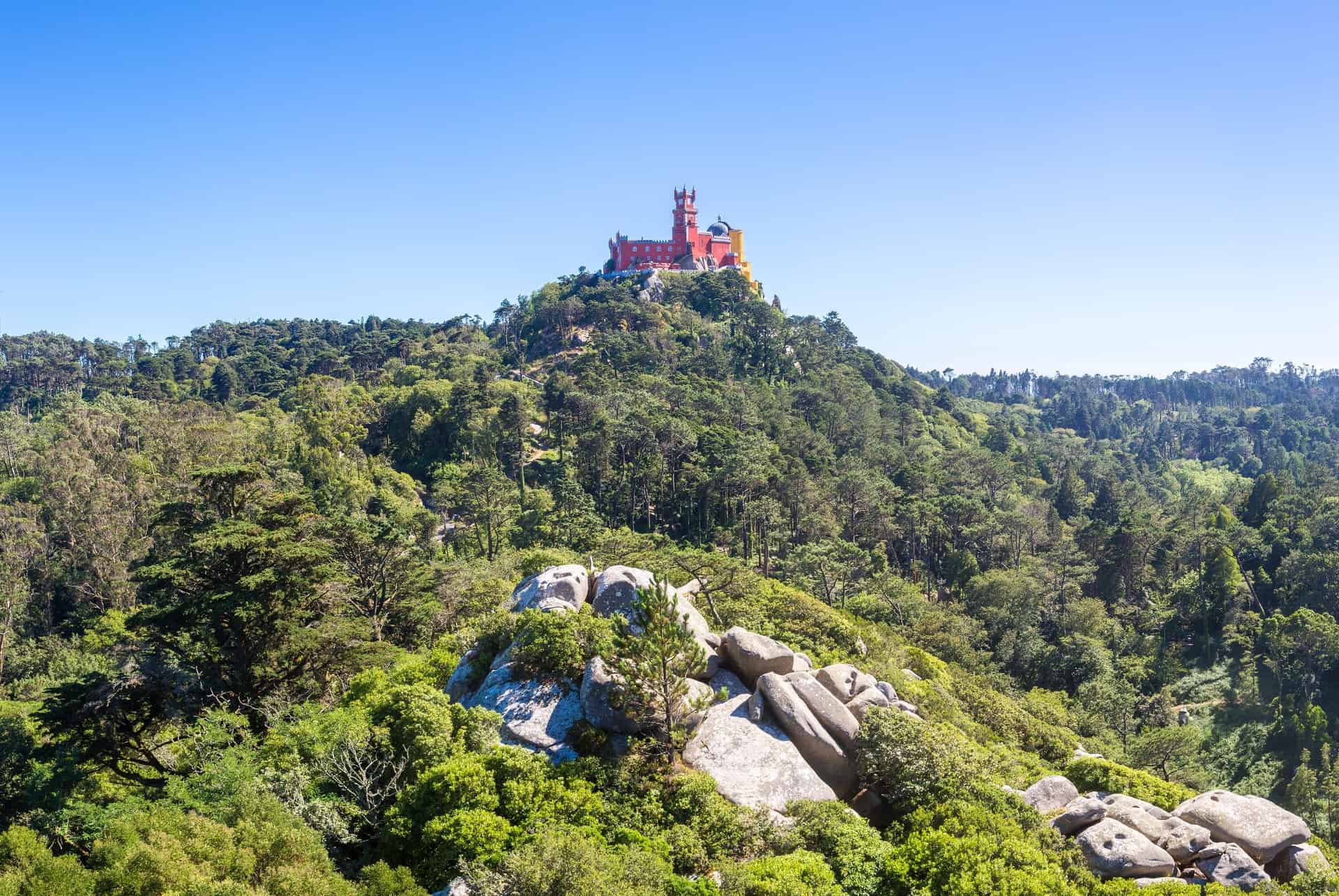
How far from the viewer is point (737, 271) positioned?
445 ft

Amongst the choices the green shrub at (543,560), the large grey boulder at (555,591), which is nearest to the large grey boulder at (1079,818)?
the large grey boulder at (555,591)

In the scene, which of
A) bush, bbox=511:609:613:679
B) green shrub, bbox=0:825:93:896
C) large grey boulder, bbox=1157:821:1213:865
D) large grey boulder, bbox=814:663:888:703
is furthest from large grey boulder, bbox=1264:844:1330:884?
green shrub, bbox=0:825:93:896

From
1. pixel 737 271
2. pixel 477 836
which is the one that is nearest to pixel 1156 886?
pixel 477 836

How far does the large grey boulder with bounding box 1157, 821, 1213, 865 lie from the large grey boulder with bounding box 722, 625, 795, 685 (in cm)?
Result: 1180

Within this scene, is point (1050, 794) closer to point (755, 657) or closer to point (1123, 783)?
point (1123, 783)

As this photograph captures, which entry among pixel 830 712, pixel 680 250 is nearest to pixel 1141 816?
pixel 830 712

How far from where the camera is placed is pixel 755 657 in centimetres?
2680

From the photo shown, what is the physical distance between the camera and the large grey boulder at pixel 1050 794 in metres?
23.1

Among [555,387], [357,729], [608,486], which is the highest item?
[555,387]

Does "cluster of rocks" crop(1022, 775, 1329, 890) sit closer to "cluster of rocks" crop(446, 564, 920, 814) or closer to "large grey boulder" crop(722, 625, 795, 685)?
"cluster of rocks" crop(446, 564, 920, 814)

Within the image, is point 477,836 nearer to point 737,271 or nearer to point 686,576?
point 686,576

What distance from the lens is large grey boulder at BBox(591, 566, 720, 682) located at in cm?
2762

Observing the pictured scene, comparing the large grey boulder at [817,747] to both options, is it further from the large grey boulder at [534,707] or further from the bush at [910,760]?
the large grey boulder at [534,707]

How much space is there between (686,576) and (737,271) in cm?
10460
